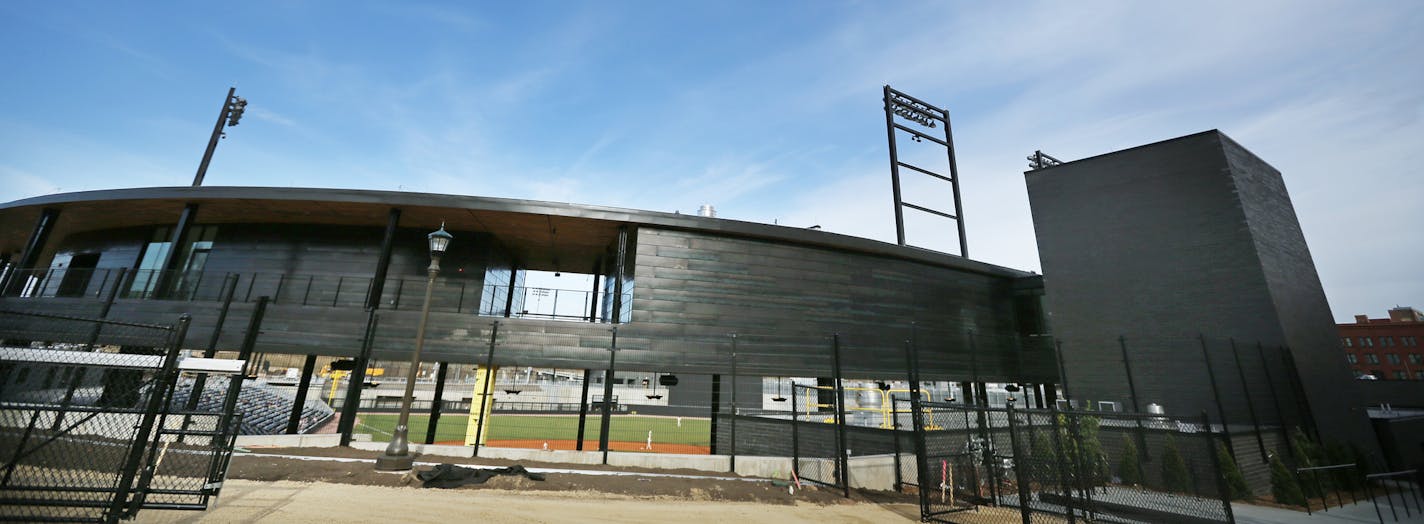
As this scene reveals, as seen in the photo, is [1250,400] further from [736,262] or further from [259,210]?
[259,210]

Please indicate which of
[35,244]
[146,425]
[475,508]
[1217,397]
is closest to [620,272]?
[475,508]

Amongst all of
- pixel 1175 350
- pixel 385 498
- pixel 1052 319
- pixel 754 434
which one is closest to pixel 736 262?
pixel 754 434

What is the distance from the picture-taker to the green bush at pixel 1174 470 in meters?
11.4

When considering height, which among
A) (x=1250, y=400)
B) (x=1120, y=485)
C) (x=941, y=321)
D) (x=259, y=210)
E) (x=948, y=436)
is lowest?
(x=1120, y=485)

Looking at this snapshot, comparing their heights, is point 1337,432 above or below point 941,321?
below

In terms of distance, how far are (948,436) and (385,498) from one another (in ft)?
44.1

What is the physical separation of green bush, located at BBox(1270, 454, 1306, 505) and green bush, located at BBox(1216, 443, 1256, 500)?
1.83 feet

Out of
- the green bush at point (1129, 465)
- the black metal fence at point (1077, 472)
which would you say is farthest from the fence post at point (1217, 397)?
the green bush at point (1129, 465)

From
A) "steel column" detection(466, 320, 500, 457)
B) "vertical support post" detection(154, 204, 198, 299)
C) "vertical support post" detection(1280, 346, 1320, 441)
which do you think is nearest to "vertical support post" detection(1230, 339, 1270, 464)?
"vertical support post" detection(1280, 346, 1320, 441)

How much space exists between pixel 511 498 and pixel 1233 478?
53.1 feet

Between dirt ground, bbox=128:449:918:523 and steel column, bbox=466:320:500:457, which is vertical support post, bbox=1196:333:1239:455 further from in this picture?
steel column, bbox=466:320:500:457

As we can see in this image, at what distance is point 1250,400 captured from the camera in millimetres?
12758

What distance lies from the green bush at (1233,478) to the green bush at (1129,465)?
154cm

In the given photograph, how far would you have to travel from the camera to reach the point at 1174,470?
11680 mm
